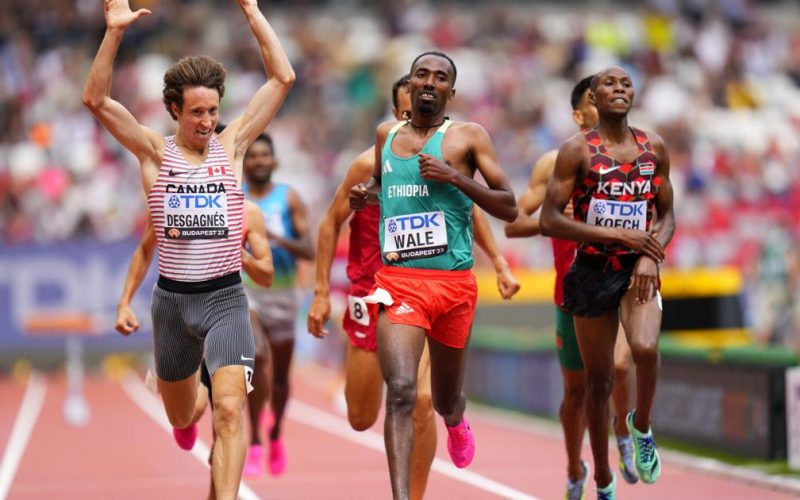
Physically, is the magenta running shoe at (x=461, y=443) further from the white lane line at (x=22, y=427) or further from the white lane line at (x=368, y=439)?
the white lane line at (x=22, y=427)

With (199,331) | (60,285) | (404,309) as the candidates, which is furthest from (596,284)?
(60,285)

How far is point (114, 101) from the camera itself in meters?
7.77

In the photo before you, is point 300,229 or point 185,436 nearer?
point 185,436

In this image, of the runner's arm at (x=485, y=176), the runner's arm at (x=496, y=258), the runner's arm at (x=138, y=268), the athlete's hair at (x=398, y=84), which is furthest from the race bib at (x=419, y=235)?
the athlete's hair at (x=398, y=84)

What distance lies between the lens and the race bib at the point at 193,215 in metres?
7.72

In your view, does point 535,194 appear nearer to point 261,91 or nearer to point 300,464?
point 261,91

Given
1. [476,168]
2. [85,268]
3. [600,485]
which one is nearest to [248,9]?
[476,168]

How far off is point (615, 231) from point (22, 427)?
1049 cm

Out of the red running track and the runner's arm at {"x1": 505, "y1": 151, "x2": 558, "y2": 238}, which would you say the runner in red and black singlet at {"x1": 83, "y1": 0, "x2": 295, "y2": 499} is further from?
the red running track

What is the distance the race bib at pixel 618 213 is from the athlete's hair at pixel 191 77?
222 centimetres

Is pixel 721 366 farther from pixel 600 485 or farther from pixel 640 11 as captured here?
pixel 640 11

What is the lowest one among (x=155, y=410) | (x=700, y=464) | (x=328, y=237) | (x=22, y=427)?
(x=155, y=410)

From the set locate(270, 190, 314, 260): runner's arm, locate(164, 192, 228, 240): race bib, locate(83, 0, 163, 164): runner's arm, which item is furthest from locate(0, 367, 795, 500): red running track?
locate(83, 0, 163, 164): runner's arm

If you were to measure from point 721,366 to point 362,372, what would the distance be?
4.67m
